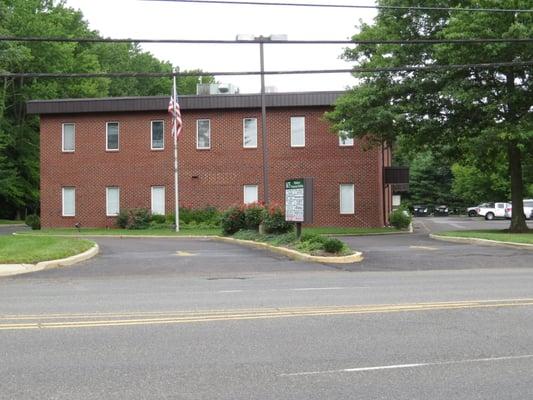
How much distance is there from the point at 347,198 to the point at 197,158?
28.6 ft

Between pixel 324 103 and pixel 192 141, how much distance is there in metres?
7.70

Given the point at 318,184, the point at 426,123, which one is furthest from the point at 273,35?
the point at 318,184

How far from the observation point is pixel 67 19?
59094 millimetres

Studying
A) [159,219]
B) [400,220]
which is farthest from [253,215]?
[400,220]

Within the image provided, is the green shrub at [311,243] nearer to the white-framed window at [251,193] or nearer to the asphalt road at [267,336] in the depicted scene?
the asphalt road at [267,336]

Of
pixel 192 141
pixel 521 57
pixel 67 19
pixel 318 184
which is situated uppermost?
pixel 67 19

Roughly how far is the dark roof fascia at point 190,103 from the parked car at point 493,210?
33563 millimetres

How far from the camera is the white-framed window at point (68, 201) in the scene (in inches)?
1480

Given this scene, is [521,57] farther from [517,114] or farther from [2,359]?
[2,359]

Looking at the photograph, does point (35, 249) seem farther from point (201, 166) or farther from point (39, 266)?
point (201, 166)

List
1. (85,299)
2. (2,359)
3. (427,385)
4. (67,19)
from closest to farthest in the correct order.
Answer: (427,385) → (2,359) → (85,299) → (67,19)

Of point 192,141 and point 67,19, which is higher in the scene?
point 67,19

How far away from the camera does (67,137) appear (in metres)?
37.7

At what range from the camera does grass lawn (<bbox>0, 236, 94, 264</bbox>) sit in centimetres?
1706
